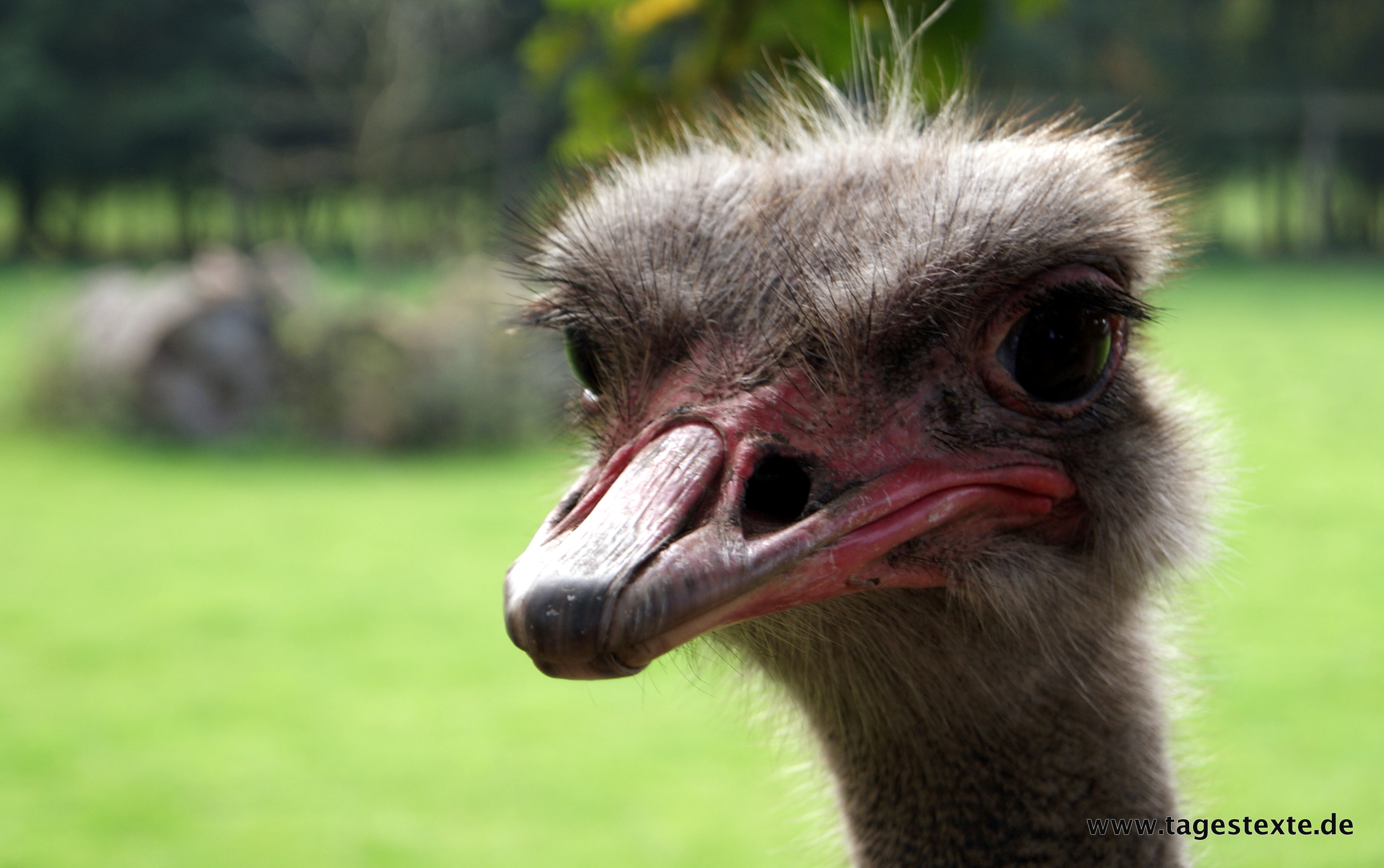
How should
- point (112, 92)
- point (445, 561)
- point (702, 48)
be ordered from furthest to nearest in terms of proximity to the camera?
point (112, 92)
point (445, 561)
point (702, 48)

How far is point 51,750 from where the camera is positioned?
4.51m

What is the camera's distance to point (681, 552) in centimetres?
93

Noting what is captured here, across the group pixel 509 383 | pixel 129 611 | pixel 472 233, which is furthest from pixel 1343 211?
pixel 129 611

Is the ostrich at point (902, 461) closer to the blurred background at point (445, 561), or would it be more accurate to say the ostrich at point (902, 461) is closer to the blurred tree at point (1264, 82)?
the blurred background at point (445, 561)

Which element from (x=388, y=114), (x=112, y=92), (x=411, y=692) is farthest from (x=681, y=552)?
(x=112, y=92)

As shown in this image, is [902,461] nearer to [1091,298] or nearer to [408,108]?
[1091,298]

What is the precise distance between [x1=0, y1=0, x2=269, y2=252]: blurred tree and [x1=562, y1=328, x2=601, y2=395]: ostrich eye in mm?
19923

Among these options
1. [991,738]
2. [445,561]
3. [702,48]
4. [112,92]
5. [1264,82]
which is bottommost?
[991,738]

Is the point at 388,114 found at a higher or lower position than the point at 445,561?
higher

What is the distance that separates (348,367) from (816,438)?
25.7 ft

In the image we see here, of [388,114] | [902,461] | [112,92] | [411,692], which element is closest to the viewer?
[902,461]

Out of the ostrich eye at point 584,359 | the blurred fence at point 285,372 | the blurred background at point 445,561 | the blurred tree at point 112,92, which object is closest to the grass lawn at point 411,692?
the blurred background at point 445,561

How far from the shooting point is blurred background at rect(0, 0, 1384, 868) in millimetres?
1895

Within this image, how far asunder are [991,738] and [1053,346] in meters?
0.40
